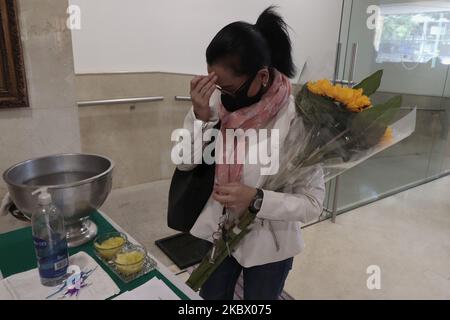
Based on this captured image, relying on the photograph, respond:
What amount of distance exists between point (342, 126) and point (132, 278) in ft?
2.17

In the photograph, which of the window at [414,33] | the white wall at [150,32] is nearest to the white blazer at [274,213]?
the white wall at [150,32]

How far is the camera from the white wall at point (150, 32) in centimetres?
274

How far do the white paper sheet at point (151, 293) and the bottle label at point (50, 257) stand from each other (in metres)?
0.17

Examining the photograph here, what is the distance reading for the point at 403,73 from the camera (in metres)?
3.04

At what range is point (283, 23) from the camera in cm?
98

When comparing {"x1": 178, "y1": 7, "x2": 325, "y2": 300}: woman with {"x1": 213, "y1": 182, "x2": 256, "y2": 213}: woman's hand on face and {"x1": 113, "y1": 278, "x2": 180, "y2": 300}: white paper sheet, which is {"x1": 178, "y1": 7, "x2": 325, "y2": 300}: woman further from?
{"x1": 113, "y1": 278, "x2": 180, "y2": 300}: white paper sheet

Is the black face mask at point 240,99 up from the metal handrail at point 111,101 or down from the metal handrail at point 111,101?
up

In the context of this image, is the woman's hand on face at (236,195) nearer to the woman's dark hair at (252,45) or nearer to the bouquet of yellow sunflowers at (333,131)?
the bouquet of yellow sunflowers at (333,131)

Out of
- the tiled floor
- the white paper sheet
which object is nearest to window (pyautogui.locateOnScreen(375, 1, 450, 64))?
the tiled floor

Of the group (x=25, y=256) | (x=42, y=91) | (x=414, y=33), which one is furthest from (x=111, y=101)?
(x=414, y=33)

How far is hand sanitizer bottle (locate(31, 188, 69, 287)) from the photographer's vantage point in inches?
31.0

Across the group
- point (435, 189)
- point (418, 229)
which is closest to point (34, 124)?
point (418, 229)

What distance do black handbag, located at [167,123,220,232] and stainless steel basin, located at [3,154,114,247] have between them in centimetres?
21
